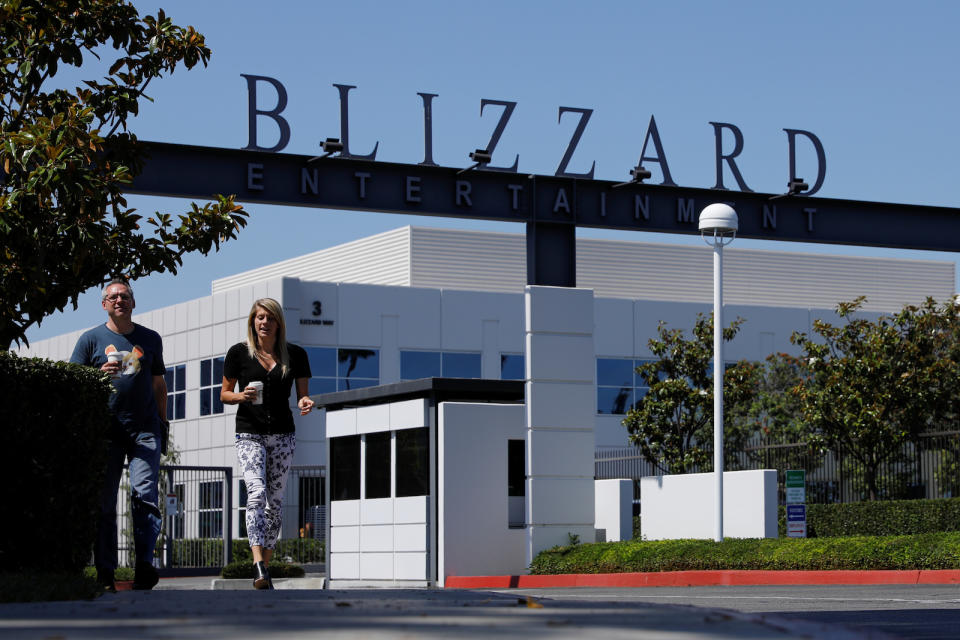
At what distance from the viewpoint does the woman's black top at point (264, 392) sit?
952 centimetres

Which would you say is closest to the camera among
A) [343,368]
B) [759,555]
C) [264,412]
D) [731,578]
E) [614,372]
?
[264,412]

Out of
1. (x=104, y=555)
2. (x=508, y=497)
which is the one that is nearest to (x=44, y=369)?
(x=104, y=555)

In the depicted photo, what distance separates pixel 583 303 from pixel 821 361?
12797 mm

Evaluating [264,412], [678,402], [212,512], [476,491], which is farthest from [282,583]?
[212,512]

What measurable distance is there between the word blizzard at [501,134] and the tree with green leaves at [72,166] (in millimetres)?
7811

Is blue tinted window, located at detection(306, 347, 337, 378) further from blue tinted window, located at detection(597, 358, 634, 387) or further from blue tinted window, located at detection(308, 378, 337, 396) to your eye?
blue tinted window, located at detection(597, 358, 634, 387)

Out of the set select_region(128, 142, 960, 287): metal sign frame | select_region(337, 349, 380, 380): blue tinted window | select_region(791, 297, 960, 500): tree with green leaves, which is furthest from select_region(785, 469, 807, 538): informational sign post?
select_region(337, 349, 380, 380): blue tinted window

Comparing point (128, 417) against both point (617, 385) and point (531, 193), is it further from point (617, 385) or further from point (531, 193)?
point (617, 385)

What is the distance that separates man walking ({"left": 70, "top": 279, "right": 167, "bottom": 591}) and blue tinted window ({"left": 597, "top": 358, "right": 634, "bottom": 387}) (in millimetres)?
41333

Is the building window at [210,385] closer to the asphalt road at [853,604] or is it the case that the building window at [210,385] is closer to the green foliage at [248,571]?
the green foliage at [248,571]

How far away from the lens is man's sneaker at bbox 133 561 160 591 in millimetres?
8586

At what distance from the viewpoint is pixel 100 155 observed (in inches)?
440

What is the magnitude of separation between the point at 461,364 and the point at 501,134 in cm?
2830

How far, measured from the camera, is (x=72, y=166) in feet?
31.9
